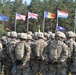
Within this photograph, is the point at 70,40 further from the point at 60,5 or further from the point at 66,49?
the point at 60,5

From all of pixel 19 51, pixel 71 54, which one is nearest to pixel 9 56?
pixel 19 51

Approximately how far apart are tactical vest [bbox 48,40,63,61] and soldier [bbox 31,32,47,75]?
5.18ft

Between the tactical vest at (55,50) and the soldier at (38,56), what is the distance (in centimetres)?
158

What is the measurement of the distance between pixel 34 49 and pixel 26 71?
1.64m

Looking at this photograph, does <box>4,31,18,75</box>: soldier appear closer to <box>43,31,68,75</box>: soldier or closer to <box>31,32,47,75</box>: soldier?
<box>31,32,47,75</box>: soldier

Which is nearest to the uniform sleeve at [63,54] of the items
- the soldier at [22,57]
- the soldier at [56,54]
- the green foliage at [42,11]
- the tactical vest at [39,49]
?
the soldier at [56,54]

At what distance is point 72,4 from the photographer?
86.9m

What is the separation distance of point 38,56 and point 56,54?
2.01 meters

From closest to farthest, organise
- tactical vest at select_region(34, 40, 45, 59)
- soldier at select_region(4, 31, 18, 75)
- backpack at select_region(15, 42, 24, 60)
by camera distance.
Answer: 1. backpack at select_region(15, 42, 24, 60)
2. soldier at select_region(4, 31, 18, 75)
3. tactical vest at select_region(34, 40, 45, 59)

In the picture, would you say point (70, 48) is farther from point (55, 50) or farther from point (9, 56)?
point (9, 56)

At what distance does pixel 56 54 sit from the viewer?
12680 mm

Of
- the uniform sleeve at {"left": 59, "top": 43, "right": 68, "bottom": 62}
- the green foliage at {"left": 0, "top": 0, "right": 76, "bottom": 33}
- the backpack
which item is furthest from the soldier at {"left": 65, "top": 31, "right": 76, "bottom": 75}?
the green foliage at {"left": 0, "top": 0, "right": 76, "bottom": 33}

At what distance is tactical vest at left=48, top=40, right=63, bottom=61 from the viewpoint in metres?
12.7

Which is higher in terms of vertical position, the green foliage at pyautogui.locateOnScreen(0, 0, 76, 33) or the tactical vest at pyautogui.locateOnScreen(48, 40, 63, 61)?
the tactical vest at pyautogui.locateOnScreen(48, 40, 63, 61)
